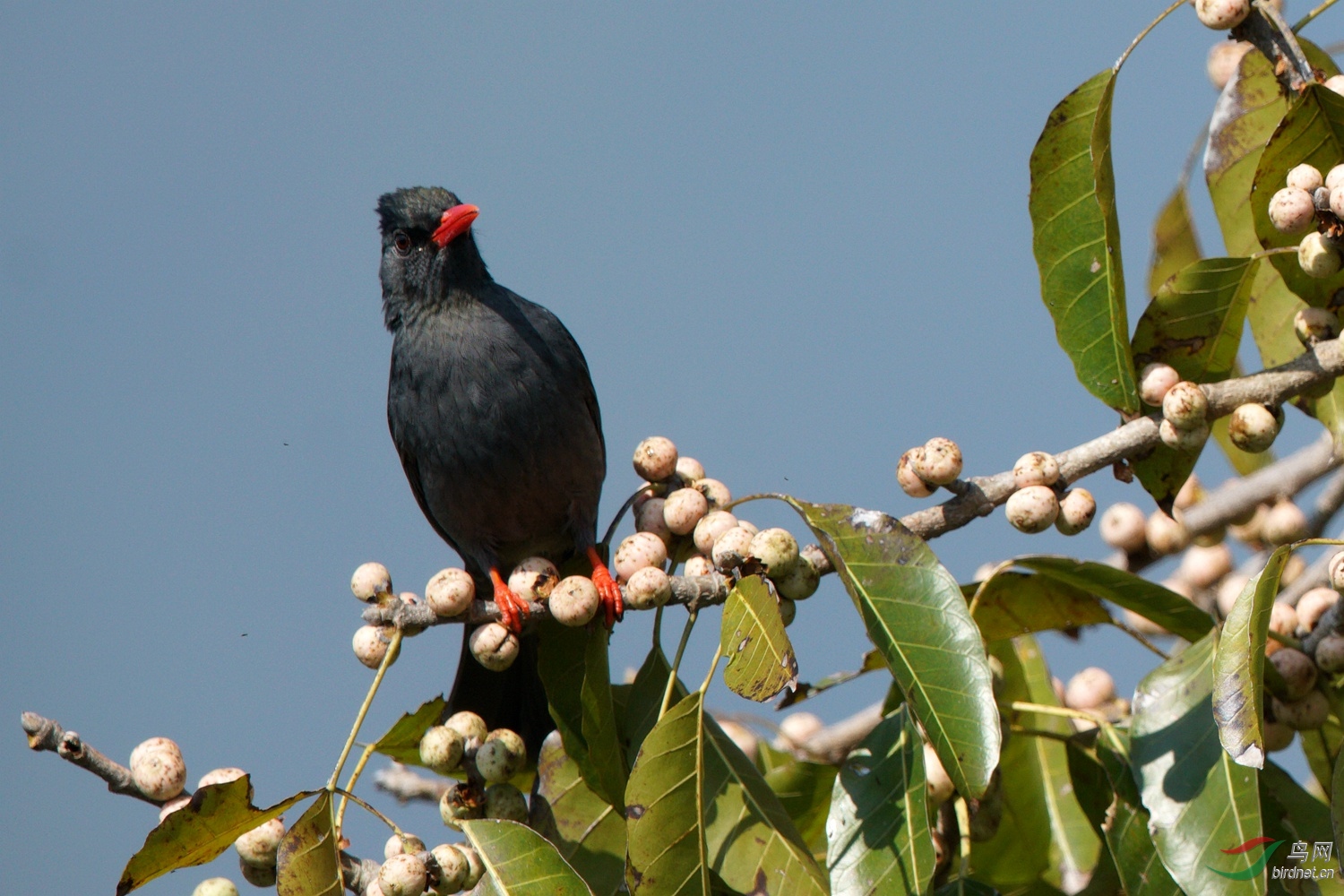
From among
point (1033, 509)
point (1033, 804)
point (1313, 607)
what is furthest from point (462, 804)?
point (1313, 607)

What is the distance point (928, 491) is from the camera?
9.09ft

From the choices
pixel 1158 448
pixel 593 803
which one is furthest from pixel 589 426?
pixel 1158 448

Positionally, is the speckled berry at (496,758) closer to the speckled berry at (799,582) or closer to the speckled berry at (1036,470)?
the speckled berry at (799,582)

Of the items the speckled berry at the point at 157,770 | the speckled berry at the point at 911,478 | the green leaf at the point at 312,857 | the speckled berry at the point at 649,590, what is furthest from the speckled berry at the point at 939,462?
the speckled berry at the point at 157,770

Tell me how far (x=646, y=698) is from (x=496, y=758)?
0.36 metres

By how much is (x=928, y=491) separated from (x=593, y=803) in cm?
104

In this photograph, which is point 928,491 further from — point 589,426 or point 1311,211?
point 589,426

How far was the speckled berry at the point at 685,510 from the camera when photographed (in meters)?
3.00

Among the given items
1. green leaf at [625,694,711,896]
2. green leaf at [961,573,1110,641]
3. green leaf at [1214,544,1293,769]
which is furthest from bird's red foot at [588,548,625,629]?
green leaf at [1214,544,1293,769]

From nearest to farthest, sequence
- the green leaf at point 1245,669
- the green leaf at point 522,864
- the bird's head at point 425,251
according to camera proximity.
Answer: the green leaf at point 1245,669
the green leaf at point 522,864
the bird's head at point 425,251

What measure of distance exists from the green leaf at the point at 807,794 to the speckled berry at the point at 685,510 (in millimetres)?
685

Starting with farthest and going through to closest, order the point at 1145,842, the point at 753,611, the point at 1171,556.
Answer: the point at 1171,556 < the point at 1145,842 < the point at 753,611

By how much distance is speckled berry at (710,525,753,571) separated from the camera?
103 inches

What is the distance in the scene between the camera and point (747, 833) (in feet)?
8.68
